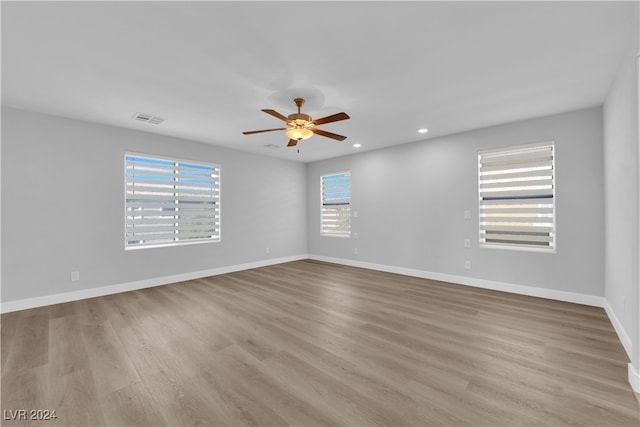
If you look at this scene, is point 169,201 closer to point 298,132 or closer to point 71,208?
point 71,208

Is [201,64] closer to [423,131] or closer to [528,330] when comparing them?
[423,131]

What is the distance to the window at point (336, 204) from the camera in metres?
6.43

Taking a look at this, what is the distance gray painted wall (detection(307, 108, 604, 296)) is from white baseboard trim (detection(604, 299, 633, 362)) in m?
0.39

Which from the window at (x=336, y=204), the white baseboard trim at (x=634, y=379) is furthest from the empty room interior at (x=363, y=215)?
the window at (x=336, y=204)

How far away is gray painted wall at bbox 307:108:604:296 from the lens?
357cm

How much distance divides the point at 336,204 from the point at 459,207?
2.86 meters

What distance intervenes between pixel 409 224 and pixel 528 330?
2.68 m

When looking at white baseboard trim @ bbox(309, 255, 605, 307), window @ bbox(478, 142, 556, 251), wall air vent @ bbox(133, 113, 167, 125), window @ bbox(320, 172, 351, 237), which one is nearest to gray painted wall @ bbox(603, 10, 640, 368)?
white baseboard trim @ bbox(309, 255, 605, 307)

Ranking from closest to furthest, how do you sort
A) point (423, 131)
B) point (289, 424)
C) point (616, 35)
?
point (289, 424) → point (616, 35) → point (423, 131)

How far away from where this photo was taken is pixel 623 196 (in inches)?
97.7

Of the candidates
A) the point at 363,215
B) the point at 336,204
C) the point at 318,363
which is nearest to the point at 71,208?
the point at 318,363

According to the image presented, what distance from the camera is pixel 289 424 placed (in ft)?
5.15

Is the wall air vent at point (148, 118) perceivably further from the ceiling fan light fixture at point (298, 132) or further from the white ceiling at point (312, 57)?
the ceiling fan light fixture at point (298, 132)

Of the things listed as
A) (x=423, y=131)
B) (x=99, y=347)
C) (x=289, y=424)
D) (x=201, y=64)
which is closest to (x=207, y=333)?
(x=99, y=347)
